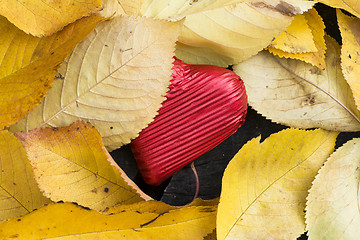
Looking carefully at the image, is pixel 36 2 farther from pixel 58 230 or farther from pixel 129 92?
pixel 58 230

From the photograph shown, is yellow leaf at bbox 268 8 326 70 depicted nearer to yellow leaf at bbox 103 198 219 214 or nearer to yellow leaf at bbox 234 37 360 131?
yellow leaf at bbox 234 37 360 131

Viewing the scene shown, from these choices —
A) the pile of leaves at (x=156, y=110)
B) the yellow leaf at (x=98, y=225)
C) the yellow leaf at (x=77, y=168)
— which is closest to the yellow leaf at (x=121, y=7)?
the pile of leaves at (x=156, y=110)

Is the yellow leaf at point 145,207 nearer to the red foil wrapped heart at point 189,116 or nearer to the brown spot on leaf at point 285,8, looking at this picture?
the red foil wrapped heart at point 189,116

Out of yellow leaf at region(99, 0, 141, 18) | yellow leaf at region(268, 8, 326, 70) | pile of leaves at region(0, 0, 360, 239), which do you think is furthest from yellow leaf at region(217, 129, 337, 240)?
yellow leaf at region(99, 0, 141, 18)

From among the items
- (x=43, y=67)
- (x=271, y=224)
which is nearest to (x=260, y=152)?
(x=271, y=224)

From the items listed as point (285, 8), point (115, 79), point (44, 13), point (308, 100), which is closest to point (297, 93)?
point (308, 100)
